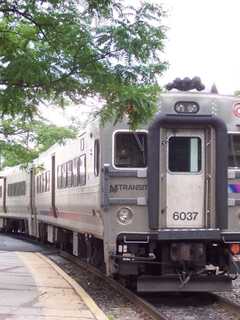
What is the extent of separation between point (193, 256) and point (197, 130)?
2011 mm

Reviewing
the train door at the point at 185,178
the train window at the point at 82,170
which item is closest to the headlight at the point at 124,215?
the train door at the point at 185,178

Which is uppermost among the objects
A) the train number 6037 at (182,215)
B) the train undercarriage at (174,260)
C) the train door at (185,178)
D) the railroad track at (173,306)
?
the train door at (185,178)

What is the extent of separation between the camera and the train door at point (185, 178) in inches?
448

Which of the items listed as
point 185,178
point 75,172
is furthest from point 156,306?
point 75,172

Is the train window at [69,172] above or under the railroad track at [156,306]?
above

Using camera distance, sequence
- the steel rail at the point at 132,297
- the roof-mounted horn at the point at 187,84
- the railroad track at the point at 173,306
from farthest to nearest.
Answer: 1. the roof-mounted horn at the point at 187,84
2. the railroad track at the point at 173,306
3. the steel rail at the point at 132,297

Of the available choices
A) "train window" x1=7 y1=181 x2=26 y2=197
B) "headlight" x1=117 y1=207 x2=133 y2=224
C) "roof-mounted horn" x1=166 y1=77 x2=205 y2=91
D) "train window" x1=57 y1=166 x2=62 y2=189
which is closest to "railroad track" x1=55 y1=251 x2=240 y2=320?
"headlight" x1=117 y1=207 x2=133 y2=224

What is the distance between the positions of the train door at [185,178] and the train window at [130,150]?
0.39 metres

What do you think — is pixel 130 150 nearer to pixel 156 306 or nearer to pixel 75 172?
pixel 156 306

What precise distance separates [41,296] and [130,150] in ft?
9.12

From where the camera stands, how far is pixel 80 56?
8703 mm

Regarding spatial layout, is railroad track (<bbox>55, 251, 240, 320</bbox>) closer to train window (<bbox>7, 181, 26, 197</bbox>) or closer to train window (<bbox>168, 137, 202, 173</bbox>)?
train window (<bbox>168, 137, 202, 173</bbox>)

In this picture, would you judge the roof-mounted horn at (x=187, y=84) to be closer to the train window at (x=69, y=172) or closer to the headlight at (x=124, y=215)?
the headlight at (x=124, y=215)

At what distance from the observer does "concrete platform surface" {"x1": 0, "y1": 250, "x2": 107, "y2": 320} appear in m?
9.91
